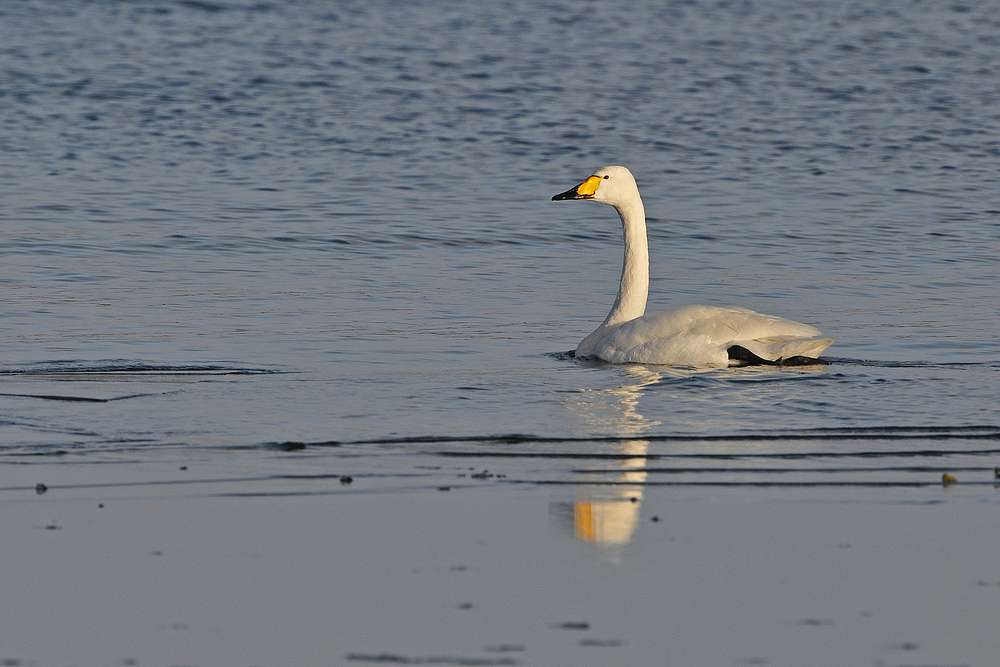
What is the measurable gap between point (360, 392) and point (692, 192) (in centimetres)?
1027

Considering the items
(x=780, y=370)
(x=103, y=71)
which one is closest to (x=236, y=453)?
(x=780, y=370)

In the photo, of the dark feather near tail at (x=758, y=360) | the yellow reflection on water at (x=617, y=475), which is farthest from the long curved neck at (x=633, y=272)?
the yellow reflection on water at (x=617, y=475)

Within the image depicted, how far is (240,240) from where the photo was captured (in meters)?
15.5

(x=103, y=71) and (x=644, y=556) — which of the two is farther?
(x=103, y=71)

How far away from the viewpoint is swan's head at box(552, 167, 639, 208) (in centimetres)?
1201

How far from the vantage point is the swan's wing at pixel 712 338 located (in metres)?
10.3

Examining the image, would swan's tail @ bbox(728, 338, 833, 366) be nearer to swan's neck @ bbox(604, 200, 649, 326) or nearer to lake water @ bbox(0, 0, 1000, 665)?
lake water @ bbox(0, 0, 1000, 665)

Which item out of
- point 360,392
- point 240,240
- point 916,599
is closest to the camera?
point 916,599

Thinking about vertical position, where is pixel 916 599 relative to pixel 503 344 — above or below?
above

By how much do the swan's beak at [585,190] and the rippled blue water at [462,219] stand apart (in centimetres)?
104

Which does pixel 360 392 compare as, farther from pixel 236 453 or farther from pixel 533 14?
pixel 533 14

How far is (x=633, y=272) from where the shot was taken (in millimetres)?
11906

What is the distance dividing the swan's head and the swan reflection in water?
2.88m

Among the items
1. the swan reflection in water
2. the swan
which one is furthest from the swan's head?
the swan reflection in water
